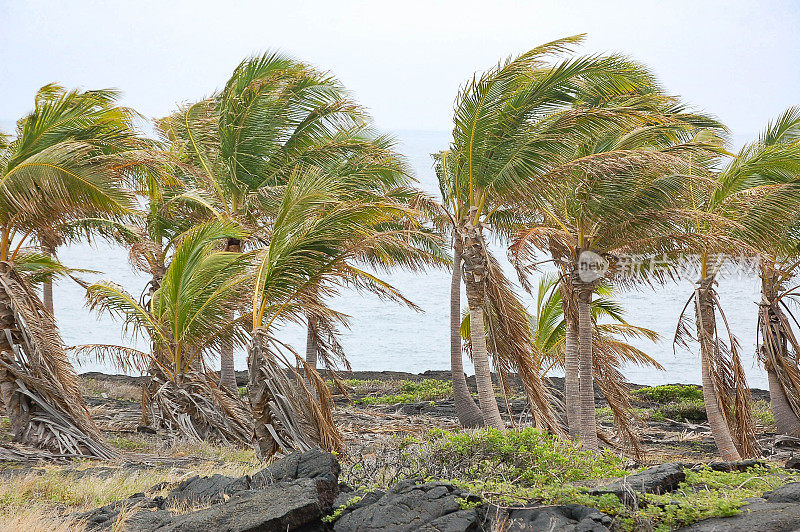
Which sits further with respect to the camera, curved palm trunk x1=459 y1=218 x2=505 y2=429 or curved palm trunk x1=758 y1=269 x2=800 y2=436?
curved palm trunk x1=758 y1=269 x2=800 y2=436

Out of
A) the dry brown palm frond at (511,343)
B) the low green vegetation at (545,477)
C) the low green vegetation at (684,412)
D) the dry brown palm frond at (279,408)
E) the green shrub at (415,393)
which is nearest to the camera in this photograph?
the low green vegetation at (545,477)

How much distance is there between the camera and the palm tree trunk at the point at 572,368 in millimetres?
9977

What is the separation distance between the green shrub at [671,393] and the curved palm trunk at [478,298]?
1046cm

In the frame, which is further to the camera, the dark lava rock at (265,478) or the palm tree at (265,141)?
the palm tree at (265,141)

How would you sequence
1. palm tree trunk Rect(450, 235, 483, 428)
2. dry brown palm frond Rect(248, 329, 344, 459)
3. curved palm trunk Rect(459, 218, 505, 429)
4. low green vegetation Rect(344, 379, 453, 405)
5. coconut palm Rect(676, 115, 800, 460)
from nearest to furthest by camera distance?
1. dry brown palm frond Rect(248, 329, 344, 459)
2. curved palm trunk Rect(459, 218, 505, 429)
3. coconut palm Rect(676, 115, 800, 460)
4. palm tree trunk Rect(450, 235, 483, 428)
5. low green vegetation Rect(344, 379, 453, 405)

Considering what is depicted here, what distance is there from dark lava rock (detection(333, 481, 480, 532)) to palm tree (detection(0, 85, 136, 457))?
5.70 meters

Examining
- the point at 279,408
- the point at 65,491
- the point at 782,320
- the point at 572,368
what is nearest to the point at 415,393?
the point at 572,368

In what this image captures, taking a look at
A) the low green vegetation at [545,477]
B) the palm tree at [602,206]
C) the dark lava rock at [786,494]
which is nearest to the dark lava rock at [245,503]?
the low green vegetation at [545,477]

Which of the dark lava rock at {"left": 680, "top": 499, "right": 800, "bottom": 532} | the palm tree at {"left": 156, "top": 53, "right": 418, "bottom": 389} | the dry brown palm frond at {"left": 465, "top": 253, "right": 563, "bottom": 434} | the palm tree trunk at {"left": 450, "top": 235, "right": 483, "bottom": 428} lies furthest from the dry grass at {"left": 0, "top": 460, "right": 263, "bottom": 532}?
the palm tree trunk at {"left": 450, "top": 235, "right": 483, "bottom": 428}

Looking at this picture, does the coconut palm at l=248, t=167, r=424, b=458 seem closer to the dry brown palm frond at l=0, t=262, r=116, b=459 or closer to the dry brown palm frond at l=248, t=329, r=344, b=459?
the dry brown palm frond at l=248, t=329, r=344, b=459

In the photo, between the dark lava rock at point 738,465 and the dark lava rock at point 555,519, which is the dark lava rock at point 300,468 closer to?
the dark lava rock at point 555,519

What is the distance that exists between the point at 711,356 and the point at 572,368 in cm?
205

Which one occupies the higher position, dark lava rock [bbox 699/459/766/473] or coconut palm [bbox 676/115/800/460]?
coconut palm [bbox 676/115/800/460]

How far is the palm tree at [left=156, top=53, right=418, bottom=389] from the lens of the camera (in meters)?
12.2
